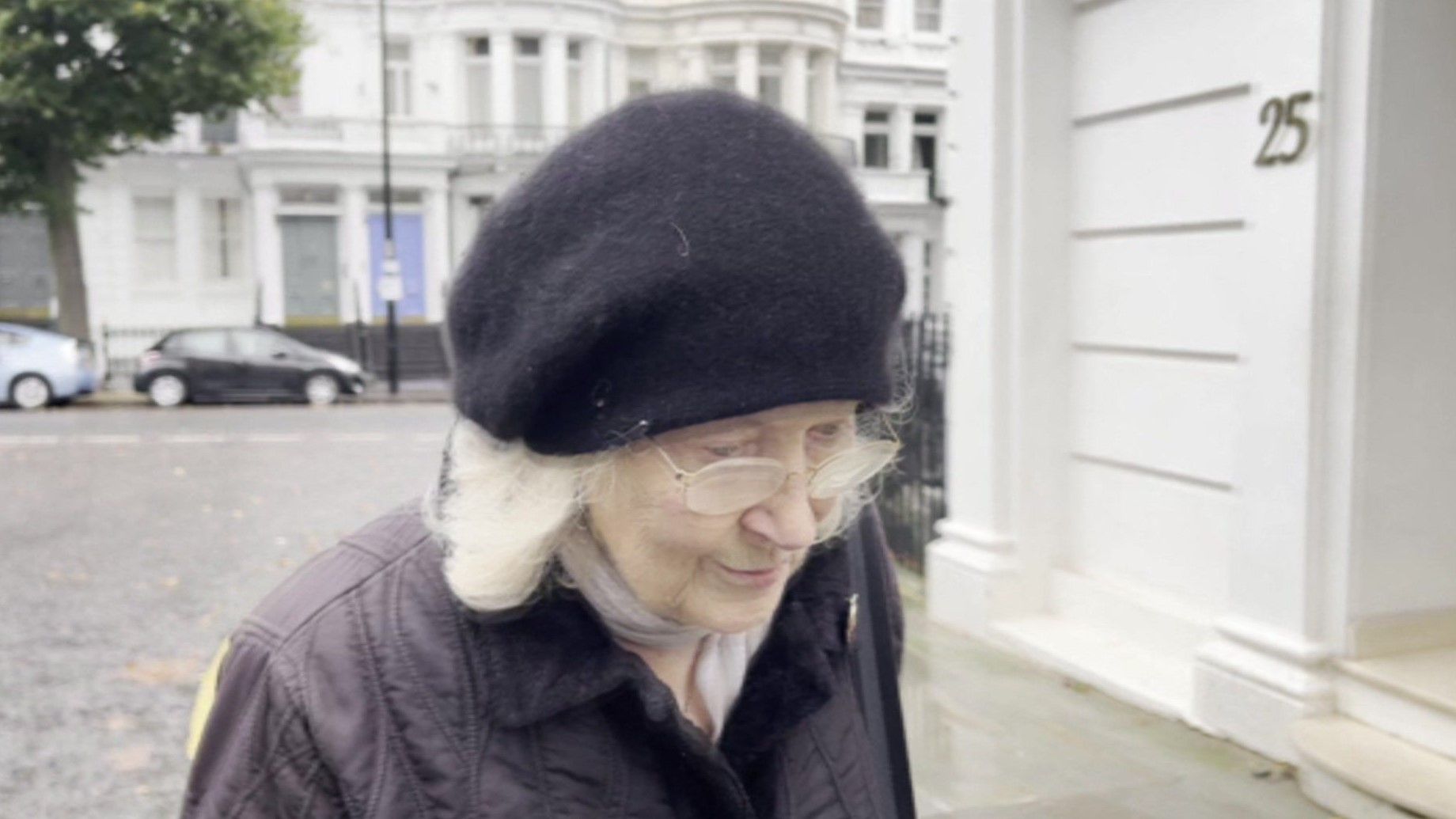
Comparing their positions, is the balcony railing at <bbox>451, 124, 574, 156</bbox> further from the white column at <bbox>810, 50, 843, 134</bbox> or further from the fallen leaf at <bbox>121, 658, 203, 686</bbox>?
the fallen leaf at <bbox>121, 658, 203, 686</bbox>

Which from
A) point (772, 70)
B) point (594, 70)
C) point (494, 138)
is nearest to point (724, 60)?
point (772, 70)

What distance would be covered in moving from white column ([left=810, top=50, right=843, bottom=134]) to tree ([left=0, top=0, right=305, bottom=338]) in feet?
48.7

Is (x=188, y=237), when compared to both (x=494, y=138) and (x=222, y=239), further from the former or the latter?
(x=494, y=138)

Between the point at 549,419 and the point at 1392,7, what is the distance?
3.90 m

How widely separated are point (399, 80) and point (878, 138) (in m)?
12.9

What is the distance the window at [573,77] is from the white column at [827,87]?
21.1ft

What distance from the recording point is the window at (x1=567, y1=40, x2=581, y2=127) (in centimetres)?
3697

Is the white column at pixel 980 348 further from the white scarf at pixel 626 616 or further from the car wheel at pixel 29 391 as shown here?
the car wheel at pixel 29 391

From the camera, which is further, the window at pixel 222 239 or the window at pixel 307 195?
the window at pixel 222 239

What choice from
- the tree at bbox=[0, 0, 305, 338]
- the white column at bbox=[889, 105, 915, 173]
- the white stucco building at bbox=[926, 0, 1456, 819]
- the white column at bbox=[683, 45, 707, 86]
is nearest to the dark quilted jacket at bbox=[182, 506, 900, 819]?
the white stucco building at bbox=[926, 0, 1456, 819]

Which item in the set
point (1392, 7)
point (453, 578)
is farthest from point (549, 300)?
point (1392, 7)

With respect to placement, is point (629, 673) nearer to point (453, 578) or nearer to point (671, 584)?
point (671, 584)

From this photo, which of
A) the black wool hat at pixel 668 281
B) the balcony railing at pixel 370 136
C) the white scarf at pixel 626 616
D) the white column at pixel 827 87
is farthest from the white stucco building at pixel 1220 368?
the white column at pixel 827 87

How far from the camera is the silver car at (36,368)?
69.8 ft
